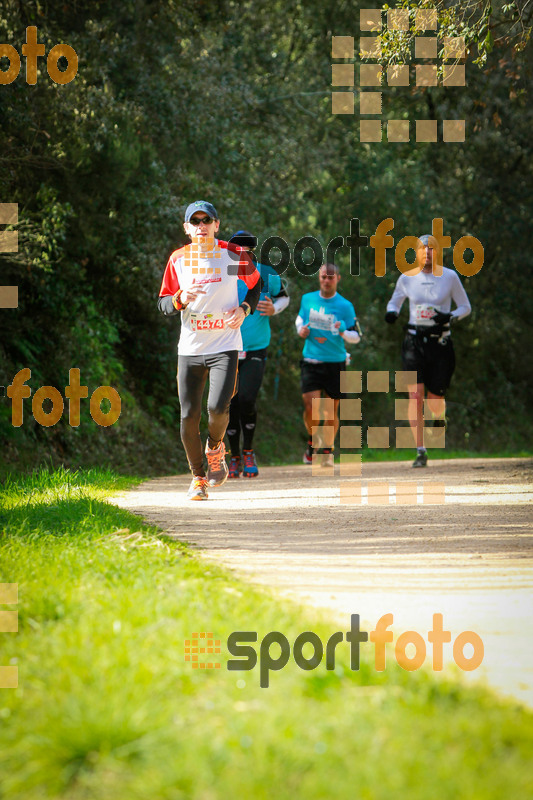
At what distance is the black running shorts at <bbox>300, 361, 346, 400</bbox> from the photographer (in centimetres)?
1227

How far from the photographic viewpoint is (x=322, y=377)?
12289 millimetres

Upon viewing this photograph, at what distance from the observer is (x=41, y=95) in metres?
12.7

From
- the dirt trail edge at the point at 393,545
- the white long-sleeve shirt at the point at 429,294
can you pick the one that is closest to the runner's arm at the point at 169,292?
the dirt trail edge at the point at 393,545

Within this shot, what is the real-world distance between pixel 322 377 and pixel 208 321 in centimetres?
433

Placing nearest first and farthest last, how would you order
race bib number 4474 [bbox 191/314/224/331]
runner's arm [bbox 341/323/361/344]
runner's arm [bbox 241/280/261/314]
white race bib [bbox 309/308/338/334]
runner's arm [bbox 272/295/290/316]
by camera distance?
race bib number 4474 [bbox 191/314/224/331], runner's arm [bbox 241/280/261/314], runner's arm [bbox 272/295/290/316], runner's arm [bbox 341/323/361/344], white race bib [bbox 309/308/338/334]

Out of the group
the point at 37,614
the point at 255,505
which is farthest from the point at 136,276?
the point at 37,614

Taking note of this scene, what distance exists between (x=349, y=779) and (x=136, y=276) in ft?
45.9

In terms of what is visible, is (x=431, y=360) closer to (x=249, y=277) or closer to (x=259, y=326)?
(x=259, y=326)

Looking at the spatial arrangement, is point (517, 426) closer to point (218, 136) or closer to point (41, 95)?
point (218, 136)

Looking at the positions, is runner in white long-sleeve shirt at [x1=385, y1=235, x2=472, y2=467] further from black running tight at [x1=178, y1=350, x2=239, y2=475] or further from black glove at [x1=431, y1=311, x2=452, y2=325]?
black running tight at [x1=178, y1=350, x2=239, y2=475]

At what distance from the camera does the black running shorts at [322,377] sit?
1227 cm

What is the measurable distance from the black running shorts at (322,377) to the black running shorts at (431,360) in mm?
1017

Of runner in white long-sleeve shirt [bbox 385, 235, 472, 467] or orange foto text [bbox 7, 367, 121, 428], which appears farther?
orange foto text [bbox 7, 367, 121, 428]

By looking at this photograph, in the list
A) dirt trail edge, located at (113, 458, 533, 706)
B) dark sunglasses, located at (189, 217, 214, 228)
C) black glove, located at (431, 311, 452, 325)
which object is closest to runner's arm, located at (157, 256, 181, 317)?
dark sunglasses, located at (189, 217, 214, 228)
